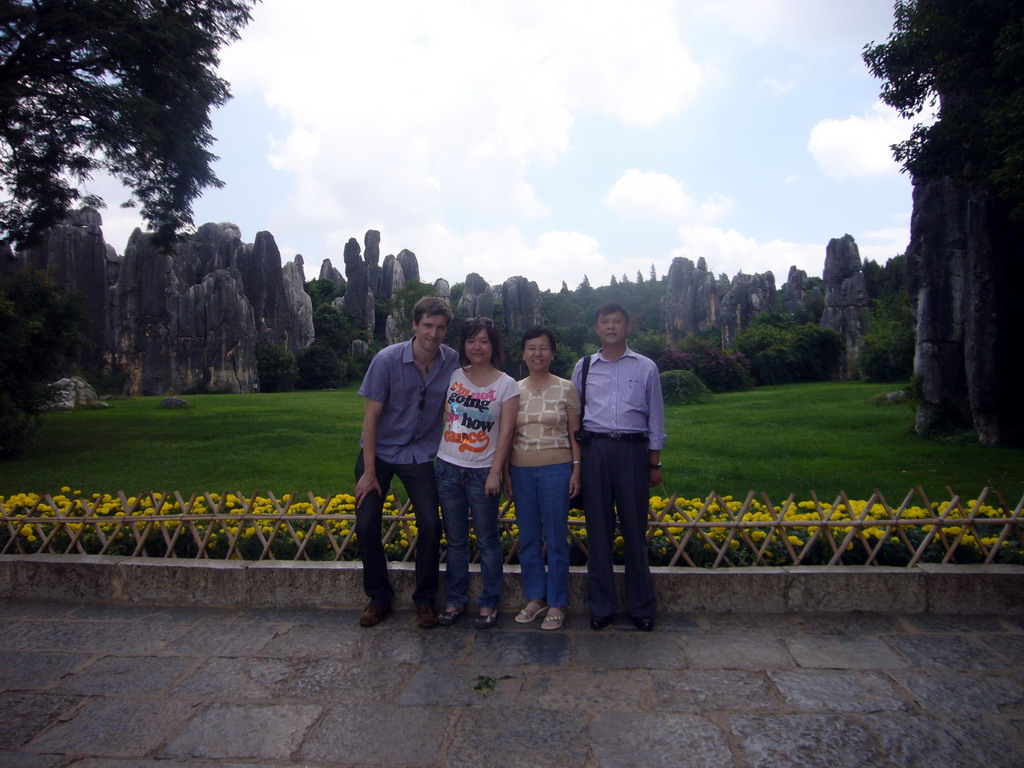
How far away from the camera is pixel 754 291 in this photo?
53625 mm

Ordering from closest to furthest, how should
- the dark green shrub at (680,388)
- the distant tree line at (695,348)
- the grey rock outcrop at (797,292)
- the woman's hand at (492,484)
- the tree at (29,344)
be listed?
the woman's hand at (492,484) → the tree at (29,344) → the dark green shrub at (680,388) → the distant tree line at (695,348) → the grey rock outcrop at (797,292)

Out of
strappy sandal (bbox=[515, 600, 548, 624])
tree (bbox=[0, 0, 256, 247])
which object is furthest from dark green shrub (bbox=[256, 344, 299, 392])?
strappy sandal (bbox=[515, 600, 548, 624])

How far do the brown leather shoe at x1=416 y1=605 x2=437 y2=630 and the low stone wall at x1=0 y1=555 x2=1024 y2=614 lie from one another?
0.30 metres

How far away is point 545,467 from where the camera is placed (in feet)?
12.5

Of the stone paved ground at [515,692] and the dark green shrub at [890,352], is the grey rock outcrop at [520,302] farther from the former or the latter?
the stone paved ground at [515,692]

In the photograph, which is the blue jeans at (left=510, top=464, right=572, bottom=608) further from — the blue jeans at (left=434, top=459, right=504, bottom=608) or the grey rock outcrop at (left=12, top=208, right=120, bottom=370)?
the grey rock outcrop at (left=12, top=208, right=120, bottom=370)

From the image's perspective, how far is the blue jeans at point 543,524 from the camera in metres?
3.80

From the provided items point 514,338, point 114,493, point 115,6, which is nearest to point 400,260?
point 514,338

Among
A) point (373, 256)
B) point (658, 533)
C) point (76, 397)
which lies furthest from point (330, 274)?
point (658, 533)

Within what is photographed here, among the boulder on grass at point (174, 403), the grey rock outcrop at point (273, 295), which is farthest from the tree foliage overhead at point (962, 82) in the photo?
the grey rock outcrop at point (273, 295)

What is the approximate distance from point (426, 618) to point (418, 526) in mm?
516

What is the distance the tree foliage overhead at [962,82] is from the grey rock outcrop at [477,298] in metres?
32.6

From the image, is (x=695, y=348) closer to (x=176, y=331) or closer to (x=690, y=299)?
(x=690, y=299)

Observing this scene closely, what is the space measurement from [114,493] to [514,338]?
32.8 metres
